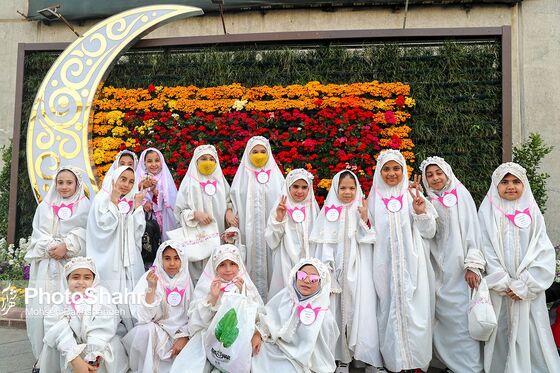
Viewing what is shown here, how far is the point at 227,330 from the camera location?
3.37 meters

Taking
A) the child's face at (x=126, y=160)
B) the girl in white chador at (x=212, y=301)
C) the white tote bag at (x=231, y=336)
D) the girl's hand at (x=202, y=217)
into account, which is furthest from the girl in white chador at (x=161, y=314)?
the child's face at (x=126, y=160)

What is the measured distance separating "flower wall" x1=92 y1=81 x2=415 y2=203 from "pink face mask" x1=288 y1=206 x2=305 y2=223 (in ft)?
6.59

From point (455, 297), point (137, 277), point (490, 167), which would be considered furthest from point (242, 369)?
point (490, 167)

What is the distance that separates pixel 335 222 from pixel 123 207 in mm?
1955

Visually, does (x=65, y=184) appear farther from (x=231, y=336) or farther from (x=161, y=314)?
(x=231, y=336)

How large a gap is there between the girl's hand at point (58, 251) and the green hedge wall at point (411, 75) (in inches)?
130

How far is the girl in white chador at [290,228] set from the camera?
4168 millimetres

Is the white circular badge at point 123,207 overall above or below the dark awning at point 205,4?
below

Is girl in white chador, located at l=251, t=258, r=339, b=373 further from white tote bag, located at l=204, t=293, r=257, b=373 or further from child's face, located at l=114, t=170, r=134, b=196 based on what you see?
child's face, located at l=114, t=170, r=134, b=196

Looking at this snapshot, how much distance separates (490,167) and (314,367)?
3.93 meters

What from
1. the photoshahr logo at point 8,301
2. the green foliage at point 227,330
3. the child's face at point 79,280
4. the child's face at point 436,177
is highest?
the child's face at point 436,177

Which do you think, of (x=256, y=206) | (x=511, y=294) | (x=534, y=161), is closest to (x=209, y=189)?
(x=256, y=206)

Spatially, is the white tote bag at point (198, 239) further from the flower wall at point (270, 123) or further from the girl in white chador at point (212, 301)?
the flower wall at point (270, 123)

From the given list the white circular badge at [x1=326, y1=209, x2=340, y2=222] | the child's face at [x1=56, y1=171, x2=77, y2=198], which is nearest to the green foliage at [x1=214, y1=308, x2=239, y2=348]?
the white circular badge at [x1=326, y1=209, x2=340, y2=222]
